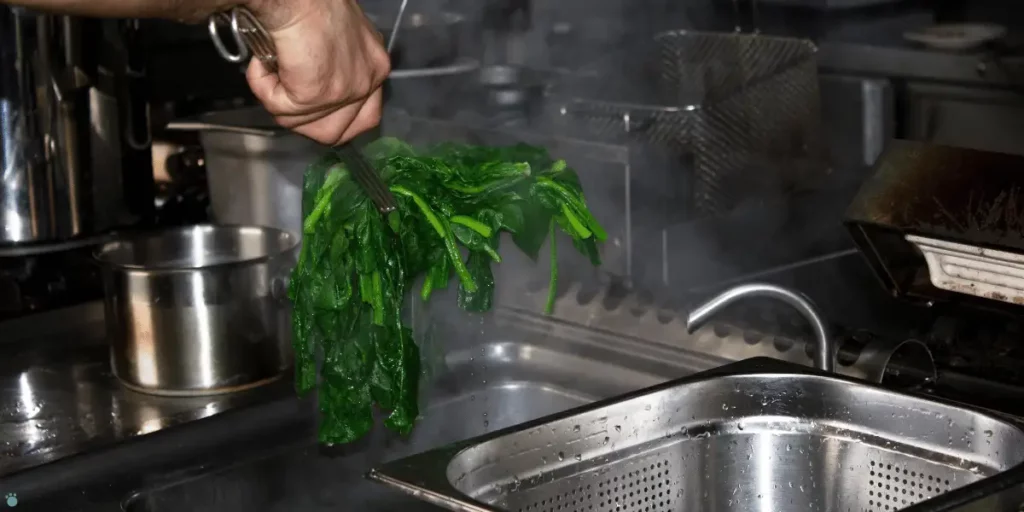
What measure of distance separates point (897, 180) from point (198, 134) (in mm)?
1367

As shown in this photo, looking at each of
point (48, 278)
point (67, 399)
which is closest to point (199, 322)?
point (67, 399)

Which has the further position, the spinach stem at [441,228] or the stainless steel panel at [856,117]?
the stainless steel panel at [856,117]

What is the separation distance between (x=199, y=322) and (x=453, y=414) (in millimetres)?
384

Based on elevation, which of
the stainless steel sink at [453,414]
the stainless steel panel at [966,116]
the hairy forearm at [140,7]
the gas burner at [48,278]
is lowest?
the stainless steel sink at [453,414]

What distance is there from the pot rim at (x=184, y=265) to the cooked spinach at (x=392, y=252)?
0.75 ft

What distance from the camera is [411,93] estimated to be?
2.65 m

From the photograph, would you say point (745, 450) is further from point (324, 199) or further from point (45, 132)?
point (45, 132)

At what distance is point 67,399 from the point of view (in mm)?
2014

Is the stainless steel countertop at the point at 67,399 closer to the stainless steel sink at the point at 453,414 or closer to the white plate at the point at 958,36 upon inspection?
the stainless steel sink at the point at 453,414

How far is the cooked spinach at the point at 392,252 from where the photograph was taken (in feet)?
5.42

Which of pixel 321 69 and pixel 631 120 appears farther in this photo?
pixel 631 120

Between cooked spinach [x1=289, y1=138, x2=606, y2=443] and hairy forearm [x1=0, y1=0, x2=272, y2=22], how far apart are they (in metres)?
0.38

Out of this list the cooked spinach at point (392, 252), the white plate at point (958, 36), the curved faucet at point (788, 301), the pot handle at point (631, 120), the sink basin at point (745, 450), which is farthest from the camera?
the white plate at point (958, 36)

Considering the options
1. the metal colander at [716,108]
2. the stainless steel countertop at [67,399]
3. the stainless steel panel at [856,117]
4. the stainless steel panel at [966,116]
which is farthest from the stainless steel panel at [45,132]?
the stainless steel panel at [966,116]
